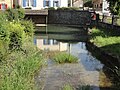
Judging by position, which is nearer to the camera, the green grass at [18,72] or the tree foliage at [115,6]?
the green grass at [18,72]

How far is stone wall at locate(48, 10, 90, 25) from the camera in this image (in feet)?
172

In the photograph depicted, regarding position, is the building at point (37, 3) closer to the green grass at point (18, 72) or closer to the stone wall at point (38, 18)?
the stone wall at point (38, 18)

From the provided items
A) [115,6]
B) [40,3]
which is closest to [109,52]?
[115,6]

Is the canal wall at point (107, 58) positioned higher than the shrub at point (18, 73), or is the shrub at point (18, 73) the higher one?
the shrub at point (18, 73)

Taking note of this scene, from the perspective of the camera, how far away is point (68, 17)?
53312 mm

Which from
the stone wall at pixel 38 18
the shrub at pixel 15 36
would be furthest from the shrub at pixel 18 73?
the stone wall at pixel 38 18

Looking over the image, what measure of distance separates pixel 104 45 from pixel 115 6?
25.0ft

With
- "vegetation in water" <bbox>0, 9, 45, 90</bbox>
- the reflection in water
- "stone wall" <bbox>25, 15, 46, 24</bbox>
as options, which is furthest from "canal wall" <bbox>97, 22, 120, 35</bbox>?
"vegetation in water" <bbox>0, 9, 45, 90</bbox>

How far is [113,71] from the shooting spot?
17391 millimetres

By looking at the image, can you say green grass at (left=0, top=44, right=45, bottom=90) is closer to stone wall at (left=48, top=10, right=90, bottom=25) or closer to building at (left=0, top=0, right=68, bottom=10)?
stone wall at (left=48, top=10, right=90, bottom=25)

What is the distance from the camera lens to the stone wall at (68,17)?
52.5 meters

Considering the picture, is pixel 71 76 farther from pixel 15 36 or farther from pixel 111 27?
pixel 111 27

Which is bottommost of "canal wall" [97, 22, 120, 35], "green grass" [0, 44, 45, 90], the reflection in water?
the reflection in water

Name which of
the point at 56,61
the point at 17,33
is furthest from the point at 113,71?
the point at 17,33
